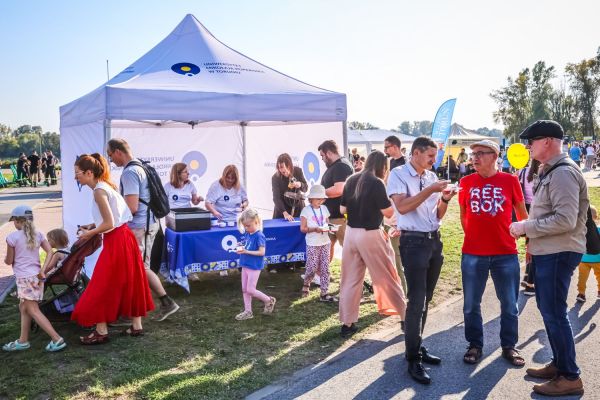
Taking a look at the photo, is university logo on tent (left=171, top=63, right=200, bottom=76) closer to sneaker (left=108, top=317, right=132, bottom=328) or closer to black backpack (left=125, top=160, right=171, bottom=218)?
black backpack (left=125, top=160, right=171, bottom=218)

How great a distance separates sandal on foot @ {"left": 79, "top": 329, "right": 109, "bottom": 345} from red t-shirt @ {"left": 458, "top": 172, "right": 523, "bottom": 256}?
3364 millimetres

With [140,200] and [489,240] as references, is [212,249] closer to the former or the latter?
[140,200]

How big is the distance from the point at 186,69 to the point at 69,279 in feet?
11.3

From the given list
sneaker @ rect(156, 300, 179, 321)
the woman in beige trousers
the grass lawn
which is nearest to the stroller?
the grass lawn

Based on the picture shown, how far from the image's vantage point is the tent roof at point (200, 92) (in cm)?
593

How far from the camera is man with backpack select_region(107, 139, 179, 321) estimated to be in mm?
5010

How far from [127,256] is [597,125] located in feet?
244

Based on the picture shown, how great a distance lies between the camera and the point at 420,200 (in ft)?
12.0

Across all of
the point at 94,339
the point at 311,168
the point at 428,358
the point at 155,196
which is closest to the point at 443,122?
the point at 311,168

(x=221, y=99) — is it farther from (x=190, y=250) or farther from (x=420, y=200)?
(x=420, y=200)

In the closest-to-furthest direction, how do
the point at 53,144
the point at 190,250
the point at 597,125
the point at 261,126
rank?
1. the point at 190,250
2. the point at 261,126
3. the point at 597,125
4. the point at 53,144

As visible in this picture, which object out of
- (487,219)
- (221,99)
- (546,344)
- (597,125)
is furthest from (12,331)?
(597,125)

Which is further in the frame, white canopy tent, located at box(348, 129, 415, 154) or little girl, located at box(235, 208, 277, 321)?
white canopy tent, located at box(348, 129, 415, 154)

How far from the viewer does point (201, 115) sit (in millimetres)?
6238
